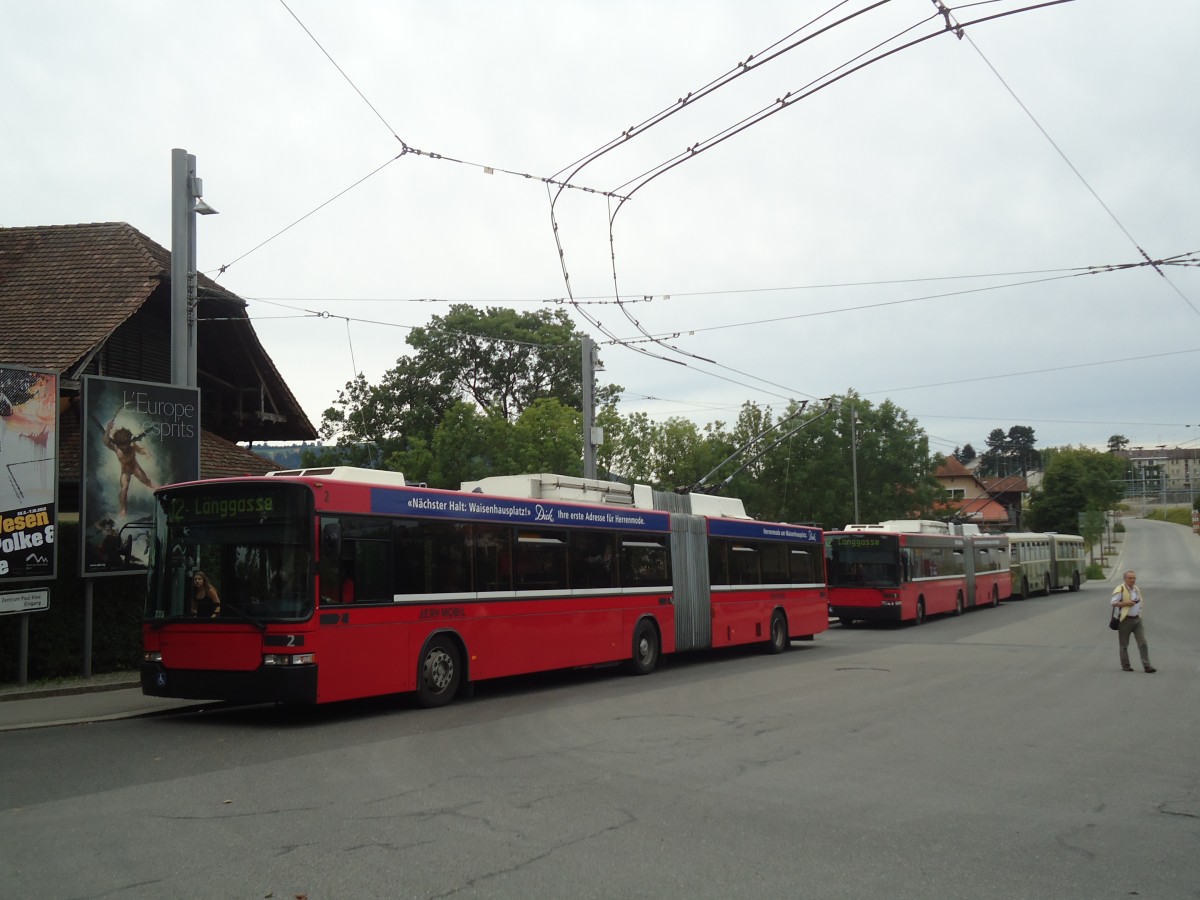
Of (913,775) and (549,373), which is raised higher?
(549,373)

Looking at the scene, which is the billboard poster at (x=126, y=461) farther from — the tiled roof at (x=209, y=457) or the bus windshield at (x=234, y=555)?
the bus windshield at (x=234, y=555)

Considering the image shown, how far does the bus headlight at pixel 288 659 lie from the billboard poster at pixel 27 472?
198 inches

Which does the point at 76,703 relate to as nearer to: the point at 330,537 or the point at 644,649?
the point at 330,537

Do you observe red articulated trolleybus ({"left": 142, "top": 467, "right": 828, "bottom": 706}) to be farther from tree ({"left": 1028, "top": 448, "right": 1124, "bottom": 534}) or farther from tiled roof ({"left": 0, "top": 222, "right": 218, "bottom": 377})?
tree ({"left": 1028, "top": 448, "right": 1124, "bottom": 534})

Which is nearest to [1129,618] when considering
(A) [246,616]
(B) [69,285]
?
(A) [246,616]

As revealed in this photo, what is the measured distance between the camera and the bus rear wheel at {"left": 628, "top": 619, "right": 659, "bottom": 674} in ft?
61.1

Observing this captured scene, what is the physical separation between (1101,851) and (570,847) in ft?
10.5

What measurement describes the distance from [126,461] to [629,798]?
37.7 feet

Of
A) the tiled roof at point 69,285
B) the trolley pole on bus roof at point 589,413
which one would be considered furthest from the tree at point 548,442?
the tiled roof at point 69,285

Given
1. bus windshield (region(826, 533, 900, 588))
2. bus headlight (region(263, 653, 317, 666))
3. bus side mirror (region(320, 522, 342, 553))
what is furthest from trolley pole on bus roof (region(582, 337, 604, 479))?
bus headlight (region(263, 653, 317, 666))

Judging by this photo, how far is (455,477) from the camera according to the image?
47562mm

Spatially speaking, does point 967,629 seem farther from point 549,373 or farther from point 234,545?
point 549,373

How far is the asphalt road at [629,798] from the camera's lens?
6125 millimetres

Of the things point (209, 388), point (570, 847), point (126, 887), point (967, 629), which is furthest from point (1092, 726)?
point (209, 388)
